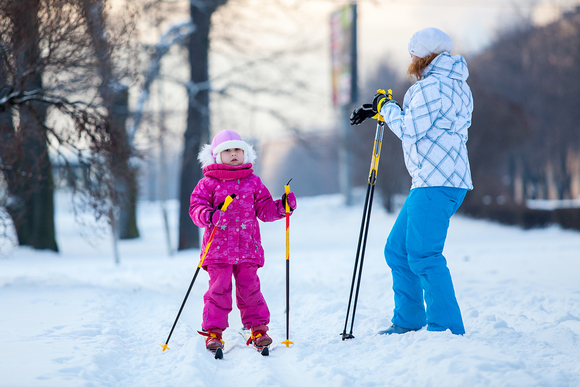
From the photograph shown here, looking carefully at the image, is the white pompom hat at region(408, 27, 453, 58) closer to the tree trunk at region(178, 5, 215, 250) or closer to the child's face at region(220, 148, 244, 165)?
the child's face at region(220, 148, 244, 165)

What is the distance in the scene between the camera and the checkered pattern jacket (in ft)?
10.5

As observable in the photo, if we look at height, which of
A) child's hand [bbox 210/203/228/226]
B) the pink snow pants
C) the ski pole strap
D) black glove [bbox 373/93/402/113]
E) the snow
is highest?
black glove [bbox 373/93/402/113]

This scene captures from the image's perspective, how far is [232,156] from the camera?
3.61 meters

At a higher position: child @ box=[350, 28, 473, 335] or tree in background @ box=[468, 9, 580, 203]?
tree in background @ box=[468, 9, 580, 203]

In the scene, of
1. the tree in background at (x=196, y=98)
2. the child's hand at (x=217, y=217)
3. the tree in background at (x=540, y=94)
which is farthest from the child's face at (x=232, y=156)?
the tree in background at (x=540, y=94)

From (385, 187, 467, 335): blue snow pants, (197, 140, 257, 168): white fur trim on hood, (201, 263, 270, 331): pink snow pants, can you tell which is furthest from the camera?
(197, 140, 257, 168): white fur trim on hood

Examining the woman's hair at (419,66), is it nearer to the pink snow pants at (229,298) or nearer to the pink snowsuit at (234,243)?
the pink snowsuit at (234,243)

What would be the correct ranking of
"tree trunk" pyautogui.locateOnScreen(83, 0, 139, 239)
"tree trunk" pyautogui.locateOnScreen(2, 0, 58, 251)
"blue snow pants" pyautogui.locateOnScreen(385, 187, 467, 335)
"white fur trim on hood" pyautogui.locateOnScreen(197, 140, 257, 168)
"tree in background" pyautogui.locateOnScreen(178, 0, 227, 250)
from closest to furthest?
"blue snow pants" pyautogui.locateOnScreen(385, 187, 467, 335), "white fur trim on hood" pyautogui.locateOnScreen(197, 140, 257, 168), "tree trunk" pyautogui.locateOnScreen(2, 0, 58, 251), "tree trunk" pyautogui.locateOnScreen(83, 0, 139, 239), "tree in background" pyautogui.locateOnScreen(178, 0, 227, 250)

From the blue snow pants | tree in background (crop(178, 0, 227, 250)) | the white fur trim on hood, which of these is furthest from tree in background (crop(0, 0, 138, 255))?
tree in background (crop(178, 0, 227, 250))

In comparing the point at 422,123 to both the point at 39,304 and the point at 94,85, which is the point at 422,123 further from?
the point at 94,85

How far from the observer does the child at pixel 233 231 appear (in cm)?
347

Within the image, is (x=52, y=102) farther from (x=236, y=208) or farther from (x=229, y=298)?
(x=229, y=298)

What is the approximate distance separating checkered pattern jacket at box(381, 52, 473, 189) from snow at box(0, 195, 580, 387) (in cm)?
100

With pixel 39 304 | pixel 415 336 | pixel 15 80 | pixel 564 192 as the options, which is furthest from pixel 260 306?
pixel 564 192
